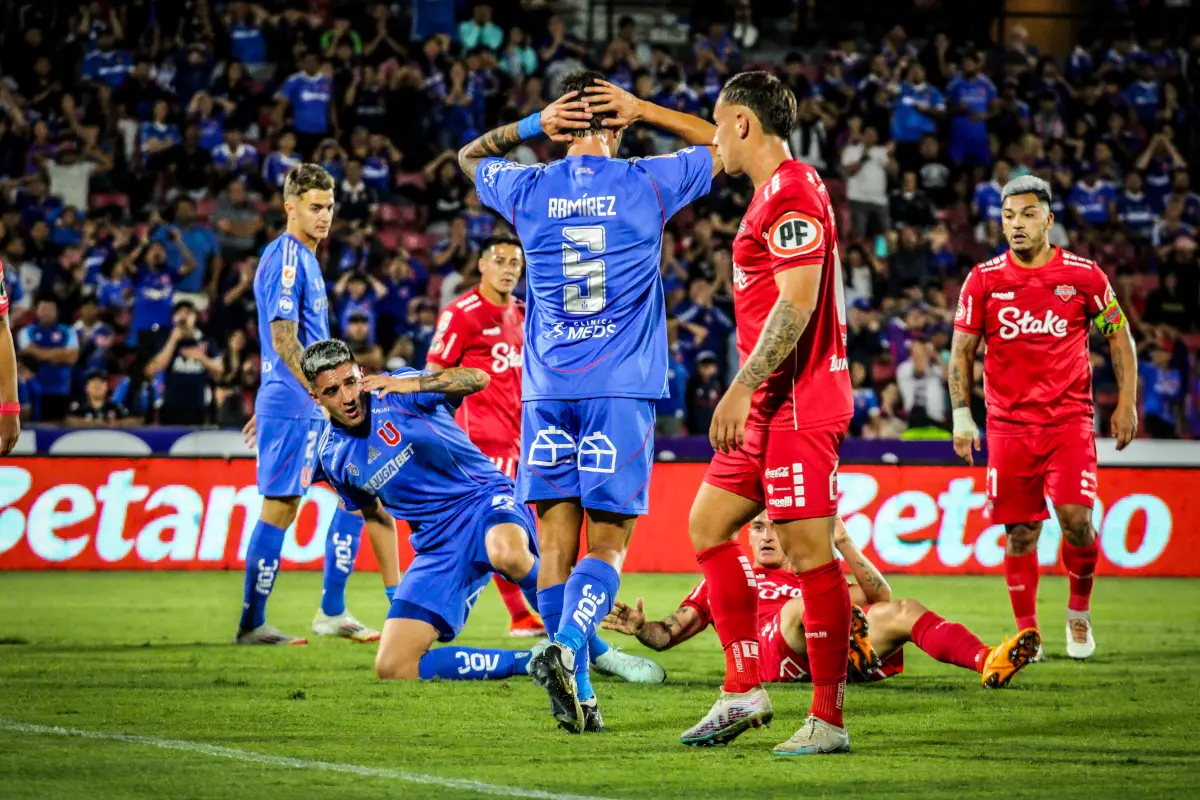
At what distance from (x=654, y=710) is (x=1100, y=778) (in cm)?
219

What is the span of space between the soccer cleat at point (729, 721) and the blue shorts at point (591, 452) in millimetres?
912

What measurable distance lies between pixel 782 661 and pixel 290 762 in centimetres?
319

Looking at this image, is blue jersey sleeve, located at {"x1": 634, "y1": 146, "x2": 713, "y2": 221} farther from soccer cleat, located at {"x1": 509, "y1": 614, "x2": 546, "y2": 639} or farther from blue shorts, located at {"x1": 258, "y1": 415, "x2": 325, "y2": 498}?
soccer cleat, located at {"x1": 509, "y1": 614, "x2": 546, "y2": 639}

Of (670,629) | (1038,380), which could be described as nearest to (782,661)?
(670,629)

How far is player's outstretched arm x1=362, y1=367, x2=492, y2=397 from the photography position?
7.53 metres

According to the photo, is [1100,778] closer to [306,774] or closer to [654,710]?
[654,710]

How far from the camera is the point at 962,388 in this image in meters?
9.29

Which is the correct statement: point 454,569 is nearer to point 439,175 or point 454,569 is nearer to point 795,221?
point 795,221

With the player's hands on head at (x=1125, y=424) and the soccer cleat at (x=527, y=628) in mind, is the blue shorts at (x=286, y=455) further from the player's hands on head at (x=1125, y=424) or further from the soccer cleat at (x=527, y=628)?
the player's hands on head at (x=1125, y=424)

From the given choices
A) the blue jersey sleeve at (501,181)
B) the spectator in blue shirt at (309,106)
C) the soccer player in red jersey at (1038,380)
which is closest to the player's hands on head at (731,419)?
the blue jersey sleeve at (501,181)

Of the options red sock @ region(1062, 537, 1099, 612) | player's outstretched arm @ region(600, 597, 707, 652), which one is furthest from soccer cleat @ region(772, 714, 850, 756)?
red sock @ region(1062, 537, 1099, 612)

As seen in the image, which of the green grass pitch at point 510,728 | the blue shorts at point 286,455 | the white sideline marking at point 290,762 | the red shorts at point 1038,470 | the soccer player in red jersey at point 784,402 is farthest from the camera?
the blue shorts at point 286,455

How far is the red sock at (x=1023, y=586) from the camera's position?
904cm

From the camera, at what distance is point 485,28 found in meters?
22.8
